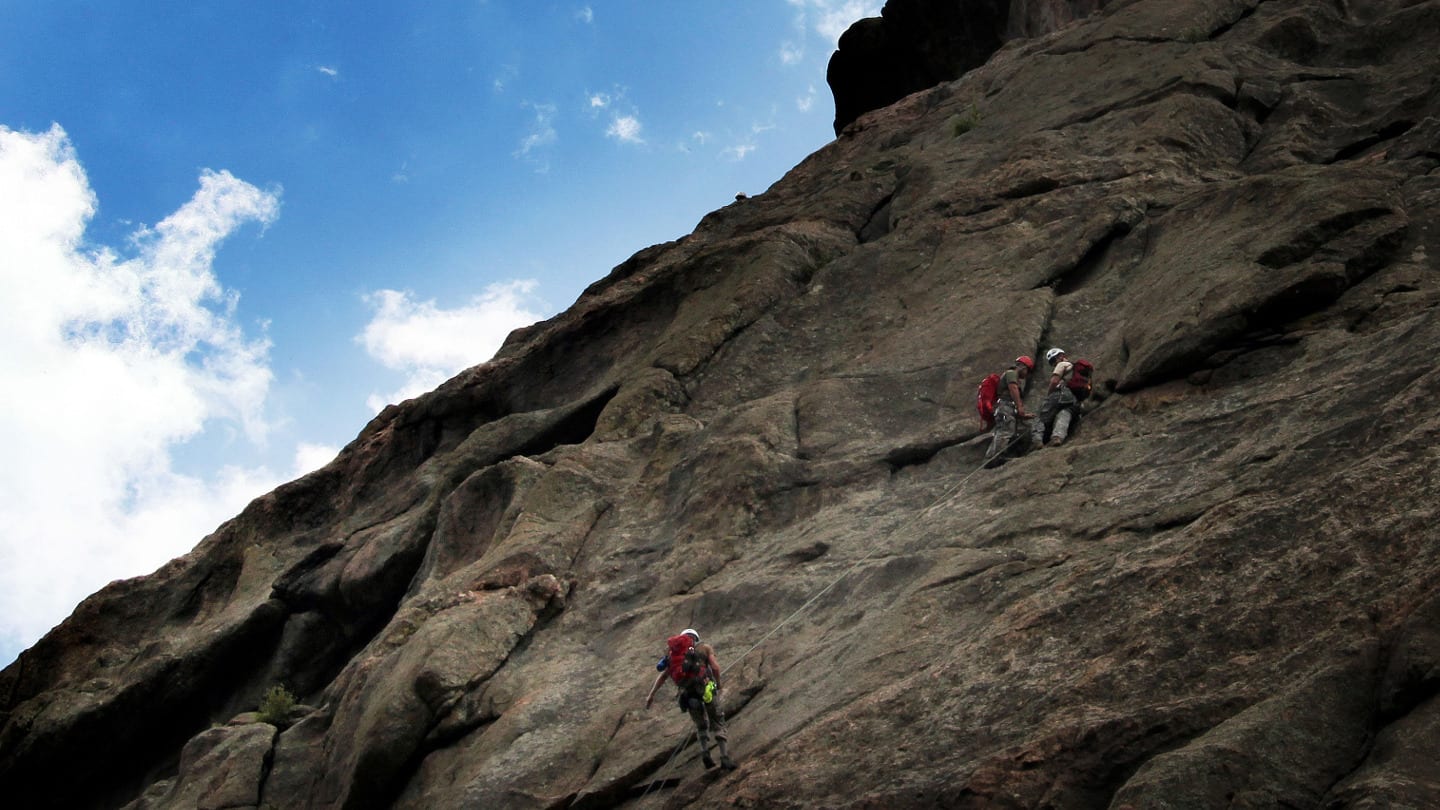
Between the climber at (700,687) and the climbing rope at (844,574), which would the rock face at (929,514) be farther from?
the climber at (700,687)

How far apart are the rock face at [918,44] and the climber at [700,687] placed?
29568 mm

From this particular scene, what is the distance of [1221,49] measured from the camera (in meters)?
27.4

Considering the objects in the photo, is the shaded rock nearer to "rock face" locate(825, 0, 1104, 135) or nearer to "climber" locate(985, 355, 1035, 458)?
"climber" locate(985, 355, 1035, 458)

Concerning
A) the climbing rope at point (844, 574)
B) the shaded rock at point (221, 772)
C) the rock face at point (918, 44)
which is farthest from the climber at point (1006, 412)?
the rock face at point (918, 44)

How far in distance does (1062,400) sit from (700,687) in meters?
6.65

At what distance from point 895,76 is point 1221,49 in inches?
756

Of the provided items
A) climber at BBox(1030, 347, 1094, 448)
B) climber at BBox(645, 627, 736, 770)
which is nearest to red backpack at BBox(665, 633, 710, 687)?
climber at BBox(645, 627, 736, 770)

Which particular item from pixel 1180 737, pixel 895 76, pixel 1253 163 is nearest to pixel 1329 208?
pixel 1253 163

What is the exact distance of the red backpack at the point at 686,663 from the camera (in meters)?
14.5

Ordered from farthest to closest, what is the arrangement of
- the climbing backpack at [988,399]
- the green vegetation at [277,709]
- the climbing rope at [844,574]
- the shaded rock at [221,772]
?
the green vegetation at [277,709], the shaded rock at [221,772], the climbing backpack at [988,399], the climbing rope at [844,574]

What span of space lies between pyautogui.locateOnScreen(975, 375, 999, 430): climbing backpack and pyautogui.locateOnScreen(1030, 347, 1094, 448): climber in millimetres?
762

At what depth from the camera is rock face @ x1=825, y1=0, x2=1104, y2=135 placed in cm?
4231

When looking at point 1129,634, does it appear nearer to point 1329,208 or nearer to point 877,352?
point 1329,208

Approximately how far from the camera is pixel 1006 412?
59.2ft
